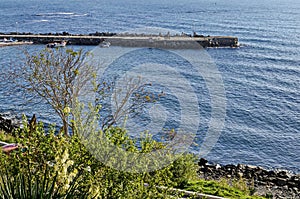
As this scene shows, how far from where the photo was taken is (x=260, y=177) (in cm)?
2692

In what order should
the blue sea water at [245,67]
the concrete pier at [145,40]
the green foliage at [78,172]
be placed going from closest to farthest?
the green foliage at [78,172]
the blue sea water at [245,67]
the concrete pier at [145,40]

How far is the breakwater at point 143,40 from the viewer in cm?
7119

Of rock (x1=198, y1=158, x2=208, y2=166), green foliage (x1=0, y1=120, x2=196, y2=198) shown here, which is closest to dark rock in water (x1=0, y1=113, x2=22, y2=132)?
rock (x1=198, y1=158, x2=208, y2=166)

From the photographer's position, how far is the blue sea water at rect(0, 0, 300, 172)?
113ft

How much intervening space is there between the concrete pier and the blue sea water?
305 centimetres

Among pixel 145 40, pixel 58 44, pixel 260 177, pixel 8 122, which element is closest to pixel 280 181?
pixel 260 177

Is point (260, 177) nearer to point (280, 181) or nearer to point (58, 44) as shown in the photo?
point (280, 181)

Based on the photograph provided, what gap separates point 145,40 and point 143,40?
477 millimetres

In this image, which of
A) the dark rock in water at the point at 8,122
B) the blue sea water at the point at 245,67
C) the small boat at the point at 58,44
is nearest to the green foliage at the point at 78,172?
the blue sea water at the point at 245,67

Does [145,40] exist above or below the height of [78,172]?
below

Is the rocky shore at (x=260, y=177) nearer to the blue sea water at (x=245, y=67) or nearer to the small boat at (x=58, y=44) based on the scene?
the blue sea water at (x=245, y=67)

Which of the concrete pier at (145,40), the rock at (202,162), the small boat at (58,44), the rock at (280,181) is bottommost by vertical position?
the rock at (202,162)

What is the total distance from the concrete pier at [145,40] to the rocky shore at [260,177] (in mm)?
44084

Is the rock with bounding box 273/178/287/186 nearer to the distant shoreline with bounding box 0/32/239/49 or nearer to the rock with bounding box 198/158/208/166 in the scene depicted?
the rock with bounding box 198/158/208/166
